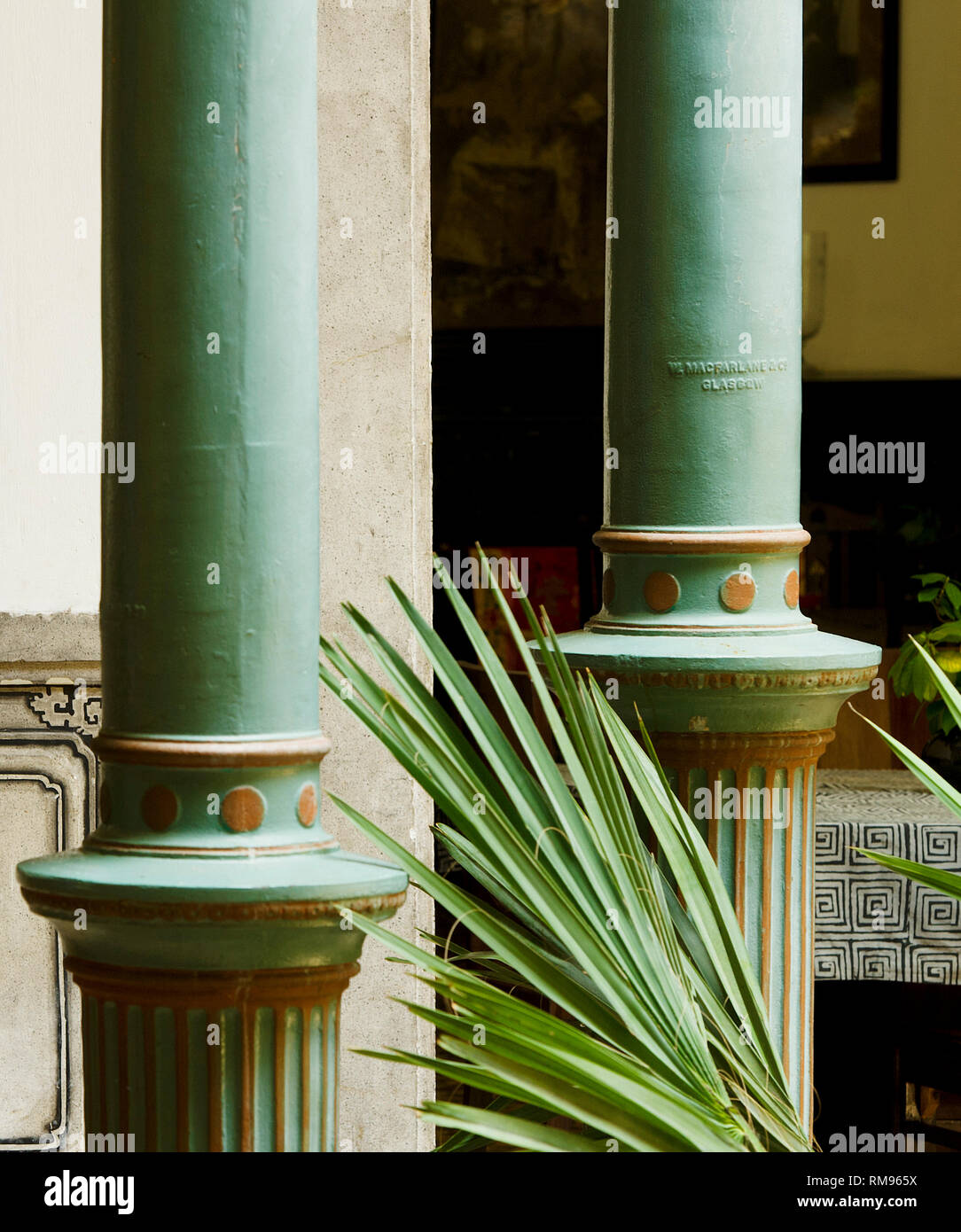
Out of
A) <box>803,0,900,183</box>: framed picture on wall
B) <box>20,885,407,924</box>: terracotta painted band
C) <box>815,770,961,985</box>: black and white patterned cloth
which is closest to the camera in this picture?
<box>20,885,407,924</box>: terracotta painted band

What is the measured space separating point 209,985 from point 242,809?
156 mm

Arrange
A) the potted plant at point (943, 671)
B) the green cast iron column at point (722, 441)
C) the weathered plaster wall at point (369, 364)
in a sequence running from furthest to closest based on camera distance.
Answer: the potted plant at point (943, 671) → the weathered plaster wall at point (369, 364) → the green cast iron column at point (722, 441)

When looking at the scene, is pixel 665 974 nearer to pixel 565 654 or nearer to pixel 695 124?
pixel 565 654

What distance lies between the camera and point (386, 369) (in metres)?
2.76

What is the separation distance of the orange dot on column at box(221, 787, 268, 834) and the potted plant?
287 cm

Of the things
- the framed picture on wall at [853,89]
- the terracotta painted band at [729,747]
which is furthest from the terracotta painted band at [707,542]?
the framed picture on wall at [853,89]

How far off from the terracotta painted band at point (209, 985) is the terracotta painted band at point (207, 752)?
18cm

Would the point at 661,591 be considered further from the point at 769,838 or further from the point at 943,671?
the point at 943,671

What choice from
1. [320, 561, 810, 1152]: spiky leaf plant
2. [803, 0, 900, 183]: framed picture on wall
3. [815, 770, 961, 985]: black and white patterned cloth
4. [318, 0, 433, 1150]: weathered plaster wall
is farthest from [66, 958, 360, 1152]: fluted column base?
[803, 0, 900, 183]: framed picture on wall

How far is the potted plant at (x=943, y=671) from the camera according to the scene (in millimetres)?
3984

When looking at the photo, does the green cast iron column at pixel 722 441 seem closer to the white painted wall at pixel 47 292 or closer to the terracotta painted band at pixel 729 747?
the terracotta painted band at pixel 729 747

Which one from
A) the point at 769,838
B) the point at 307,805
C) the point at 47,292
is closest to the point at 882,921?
the point at 769,838

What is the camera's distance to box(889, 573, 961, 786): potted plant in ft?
13.1

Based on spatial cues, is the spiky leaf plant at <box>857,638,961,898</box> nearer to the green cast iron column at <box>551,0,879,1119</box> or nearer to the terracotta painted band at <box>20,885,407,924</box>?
the green cast iron column at <box>551,0,879,1119</box>
